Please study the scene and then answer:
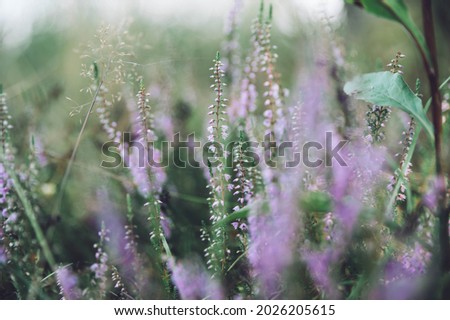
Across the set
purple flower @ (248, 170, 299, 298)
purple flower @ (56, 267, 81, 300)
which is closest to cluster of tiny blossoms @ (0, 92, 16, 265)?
purple flower @ (56, 267, 81, 300)

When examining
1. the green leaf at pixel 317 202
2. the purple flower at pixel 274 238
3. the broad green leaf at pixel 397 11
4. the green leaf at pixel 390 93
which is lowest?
the purple flower at pixel 274 238

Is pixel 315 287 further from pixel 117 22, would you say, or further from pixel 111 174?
pixel 117 22

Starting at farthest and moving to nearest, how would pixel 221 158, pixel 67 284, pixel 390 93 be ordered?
pixel 67 284
pixel 221 158
pixel 390 93

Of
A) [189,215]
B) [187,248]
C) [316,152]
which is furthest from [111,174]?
[316,152]

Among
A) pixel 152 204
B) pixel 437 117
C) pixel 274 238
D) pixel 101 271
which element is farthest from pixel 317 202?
pixel 101 271

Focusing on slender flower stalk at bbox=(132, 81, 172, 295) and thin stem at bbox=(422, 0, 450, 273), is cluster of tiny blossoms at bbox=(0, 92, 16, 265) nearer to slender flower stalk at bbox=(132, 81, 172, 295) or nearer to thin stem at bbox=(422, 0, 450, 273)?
slender flower stalk at bbox=(132, 81, 172, 295)

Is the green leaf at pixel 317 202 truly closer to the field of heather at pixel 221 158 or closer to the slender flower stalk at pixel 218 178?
the field of heather at pixel 221 158

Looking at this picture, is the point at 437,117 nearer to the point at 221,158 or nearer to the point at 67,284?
the point at 221,158

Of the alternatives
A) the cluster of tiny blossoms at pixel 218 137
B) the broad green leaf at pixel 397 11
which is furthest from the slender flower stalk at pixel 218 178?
the broad green leaf at pixel 397 11
